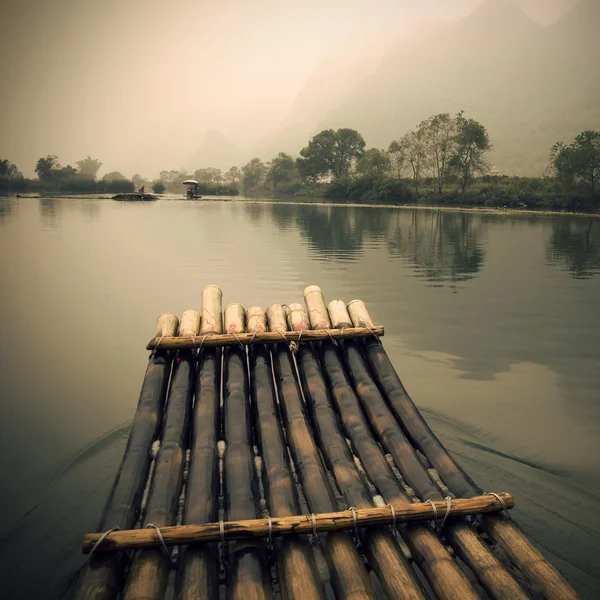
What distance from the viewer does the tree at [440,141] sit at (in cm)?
8794

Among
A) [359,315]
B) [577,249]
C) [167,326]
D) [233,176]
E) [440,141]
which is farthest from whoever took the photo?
[233,176]

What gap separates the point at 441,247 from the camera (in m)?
29.1

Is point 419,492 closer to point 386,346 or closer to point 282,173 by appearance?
point 386,346

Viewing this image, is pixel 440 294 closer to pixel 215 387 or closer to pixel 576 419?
pixel 576 419

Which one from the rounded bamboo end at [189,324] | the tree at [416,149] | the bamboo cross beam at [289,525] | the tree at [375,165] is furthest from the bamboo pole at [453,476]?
the tree at [375,165]

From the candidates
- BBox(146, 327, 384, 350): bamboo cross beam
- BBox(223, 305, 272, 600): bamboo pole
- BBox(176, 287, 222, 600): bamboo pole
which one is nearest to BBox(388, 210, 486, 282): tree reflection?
BBox(146, 327, 384, 350): bamboo cross beam

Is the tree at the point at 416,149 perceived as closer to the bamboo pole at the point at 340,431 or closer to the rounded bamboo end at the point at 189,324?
the rounded bamboo end at the point at 189,324

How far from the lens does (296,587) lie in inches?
144

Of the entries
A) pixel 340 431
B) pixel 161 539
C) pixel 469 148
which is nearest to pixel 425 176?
pixel 469 148

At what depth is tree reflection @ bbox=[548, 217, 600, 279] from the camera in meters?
22.5

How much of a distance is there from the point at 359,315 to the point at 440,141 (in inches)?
3588

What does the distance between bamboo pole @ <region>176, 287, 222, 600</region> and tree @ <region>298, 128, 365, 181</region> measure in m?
126

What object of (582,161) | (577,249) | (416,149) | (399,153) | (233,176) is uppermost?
(233,176)

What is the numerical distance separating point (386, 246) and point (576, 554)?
82.0 ft
